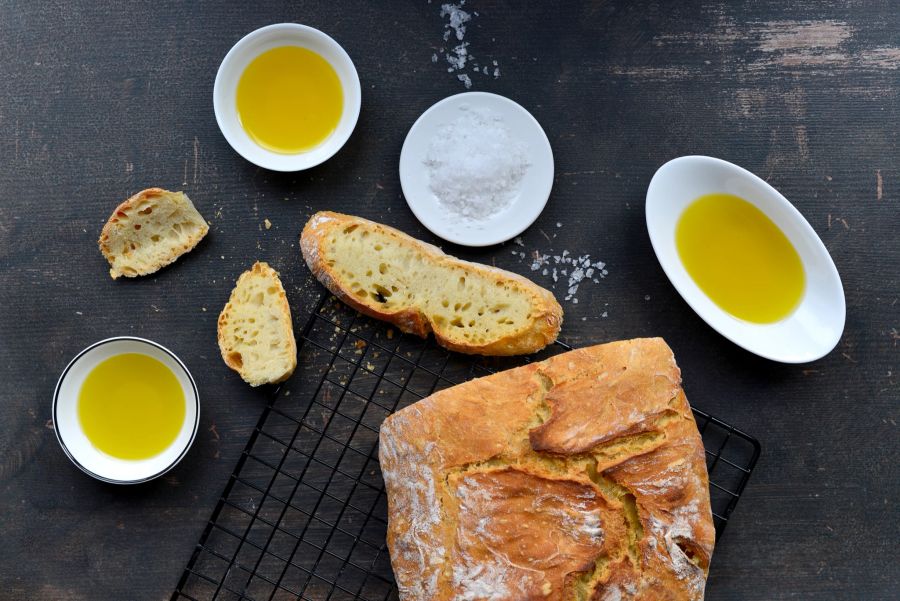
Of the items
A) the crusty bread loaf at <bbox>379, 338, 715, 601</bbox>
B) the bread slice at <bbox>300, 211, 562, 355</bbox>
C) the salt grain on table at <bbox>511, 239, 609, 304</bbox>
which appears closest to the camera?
the crusty bread loaf at <bbox>379, 338, 715, 601</bbox>

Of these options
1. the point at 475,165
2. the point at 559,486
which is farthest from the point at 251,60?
the point at 559,486

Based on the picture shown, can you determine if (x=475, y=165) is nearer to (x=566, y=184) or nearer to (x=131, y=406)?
(x=566, y=184)

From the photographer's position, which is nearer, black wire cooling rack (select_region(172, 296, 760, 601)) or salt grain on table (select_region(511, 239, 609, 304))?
black wire cooling rack (select_region(172, 296, 760, 601))

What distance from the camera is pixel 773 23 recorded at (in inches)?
123

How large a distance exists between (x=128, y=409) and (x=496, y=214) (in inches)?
67.5

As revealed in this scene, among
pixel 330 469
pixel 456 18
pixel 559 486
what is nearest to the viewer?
pixel 559 486

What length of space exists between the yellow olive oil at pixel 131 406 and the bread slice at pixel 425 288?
786mm

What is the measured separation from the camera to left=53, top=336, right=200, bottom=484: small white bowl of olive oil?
283 cm

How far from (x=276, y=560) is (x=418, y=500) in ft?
2.69

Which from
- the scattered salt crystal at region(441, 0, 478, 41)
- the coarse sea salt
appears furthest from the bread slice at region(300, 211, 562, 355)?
the scattered salt crystal at region(441, 0, 478, 41)

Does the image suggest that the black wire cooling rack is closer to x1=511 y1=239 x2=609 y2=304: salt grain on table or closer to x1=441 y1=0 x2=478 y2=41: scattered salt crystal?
x1=511 y1=239 x2=609 y2=304: salt grain on table

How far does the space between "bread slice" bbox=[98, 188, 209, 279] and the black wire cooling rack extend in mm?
636

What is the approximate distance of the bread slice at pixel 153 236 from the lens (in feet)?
9.68

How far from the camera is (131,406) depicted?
2.88m
